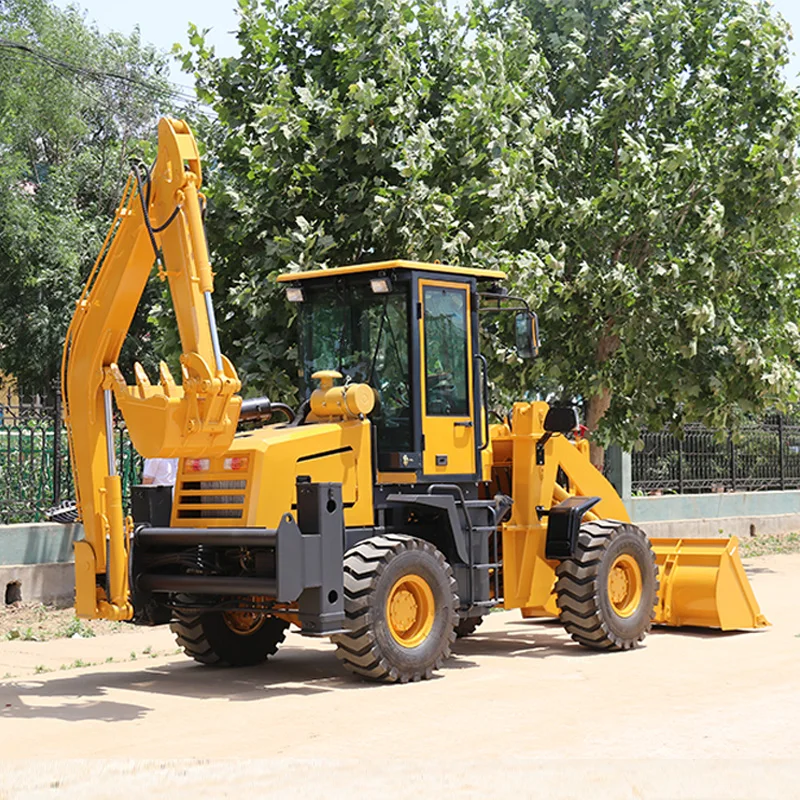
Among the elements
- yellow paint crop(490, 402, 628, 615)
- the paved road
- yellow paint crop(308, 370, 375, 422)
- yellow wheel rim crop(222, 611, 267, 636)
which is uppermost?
yellow paint crop(308, 370, 375, 422)

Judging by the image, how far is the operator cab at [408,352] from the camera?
34.3 feet

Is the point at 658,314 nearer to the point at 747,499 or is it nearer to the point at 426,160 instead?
the point at 426,160

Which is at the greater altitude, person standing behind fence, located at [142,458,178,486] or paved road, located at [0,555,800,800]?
person standing behind fence, located at [142,458,178,486]

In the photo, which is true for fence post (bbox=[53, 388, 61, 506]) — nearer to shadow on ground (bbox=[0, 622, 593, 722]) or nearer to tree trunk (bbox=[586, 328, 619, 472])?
shadow on ground (bbox=[0, 622, 593, 722])

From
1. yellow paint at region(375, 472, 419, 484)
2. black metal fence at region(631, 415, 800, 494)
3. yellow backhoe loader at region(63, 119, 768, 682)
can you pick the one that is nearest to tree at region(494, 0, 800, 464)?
black metal fence at region(631, 415, 800, 494)

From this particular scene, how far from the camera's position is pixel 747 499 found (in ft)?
81.3

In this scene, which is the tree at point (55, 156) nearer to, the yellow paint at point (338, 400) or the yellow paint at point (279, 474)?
the yellow paint at point (338, 400)

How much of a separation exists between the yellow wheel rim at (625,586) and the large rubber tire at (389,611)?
6.63 feet

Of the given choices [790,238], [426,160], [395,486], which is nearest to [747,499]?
[790,238]

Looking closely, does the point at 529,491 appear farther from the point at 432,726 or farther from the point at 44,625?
the point at 44,625

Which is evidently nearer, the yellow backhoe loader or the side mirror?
the yellow backhoe loader

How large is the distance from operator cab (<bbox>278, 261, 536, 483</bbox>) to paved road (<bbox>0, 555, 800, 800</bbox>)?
178 cm

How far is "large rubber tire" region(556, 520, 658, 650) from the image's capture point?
11109 mm

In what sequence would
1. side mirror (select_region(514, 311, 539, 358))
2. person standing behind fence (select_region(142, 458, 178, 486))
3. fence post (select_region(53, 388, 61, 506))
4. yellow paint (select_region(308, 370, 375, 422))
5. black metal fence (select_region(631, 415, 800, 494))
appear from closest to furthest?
yellow paint (select_region(308, 370, 375, 422))
side mirror (select_region(514, 311, 539, 358))
person standing behind fence (select_region(142, 458, 178, 486))
fence post (select_region(53, 388, 61, 506))
black metal fence (select_region(631, 415, 800, 494))
